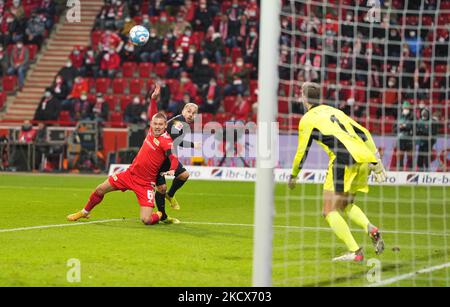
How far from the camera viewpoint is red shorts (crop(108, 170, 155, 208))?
1258 cm

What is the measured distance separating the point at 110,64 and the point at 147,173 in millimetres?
17765

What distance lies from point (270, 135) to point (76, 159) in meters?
20.4

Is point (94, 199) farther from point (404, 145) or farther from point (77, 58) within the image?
point (77, 58)

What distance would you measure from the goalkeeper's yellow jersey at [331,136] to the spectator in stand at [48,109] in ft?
64.5

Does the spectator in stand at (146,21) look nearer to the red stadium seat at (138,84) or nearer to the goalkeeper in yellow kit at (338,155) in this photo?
the red stadium seat at (138,84)

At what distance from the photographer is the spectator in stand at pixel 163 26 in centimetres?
3061

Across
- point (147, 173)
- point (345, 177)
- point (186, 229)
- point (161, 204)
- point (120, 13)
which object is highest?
point (120, 13)

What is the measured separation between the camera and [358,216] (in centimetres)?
982

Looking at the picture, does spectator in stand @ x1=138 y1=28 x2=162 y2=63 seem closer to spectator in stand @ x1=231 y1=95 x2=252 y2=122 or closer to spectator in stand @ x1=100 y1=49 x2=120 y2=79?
spectator in stand @ x1=100 y1=49 x2=120 y2=79

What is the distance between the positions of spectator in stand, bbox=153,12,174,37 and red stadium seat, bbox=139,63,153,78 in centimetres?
153

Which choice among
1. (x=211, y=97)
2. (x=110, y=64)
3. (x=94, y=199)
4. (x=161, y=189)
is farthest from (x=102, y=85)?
(x=94, y=199)

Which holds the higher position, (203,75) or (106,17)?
(106,17)

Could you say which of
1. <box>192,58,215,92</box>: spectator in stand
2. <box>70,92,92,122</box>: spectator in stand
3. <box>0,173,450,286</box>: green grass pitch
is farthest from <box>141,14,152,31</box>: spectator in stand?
<box>0,173,450,286</box>: green grass pitch

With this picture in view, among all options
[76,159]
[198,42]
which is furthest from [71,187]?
[198,42]
